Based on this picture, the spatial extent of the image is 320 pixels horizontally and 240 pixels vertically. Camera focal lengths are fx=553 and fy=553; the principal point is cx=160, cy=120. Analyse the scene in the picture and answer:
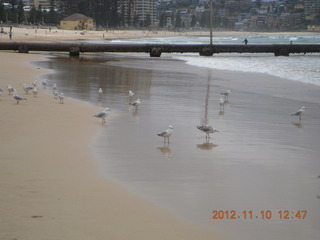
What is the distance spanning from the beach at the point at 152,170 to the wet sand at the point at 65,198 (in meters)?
0.01

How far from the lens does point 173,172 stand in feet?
24.3

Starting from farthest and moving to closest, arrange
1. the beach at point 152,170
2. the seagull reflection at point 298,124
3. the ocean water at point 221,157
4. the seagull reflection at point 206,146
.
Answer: the seagull reflection at point 298,124
the seagull reflection at point 206,146
the ocean water at point 221,157
the beach at point 152,170

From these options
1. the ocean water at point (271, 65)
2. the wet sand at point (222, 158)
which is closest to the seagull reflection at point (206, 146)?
the wet sand at point (222, 158)

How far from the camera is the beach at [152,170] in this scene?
548 cm

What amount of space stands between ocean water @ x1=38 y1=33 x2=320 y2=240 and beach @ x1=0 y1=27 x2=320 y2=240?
0.06ft

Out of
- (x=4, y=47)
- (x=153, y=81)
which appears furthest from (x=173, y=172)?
(x=4, y=47)

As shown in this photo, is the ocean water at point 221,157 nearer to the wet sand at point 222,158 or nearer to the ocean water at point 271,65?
the wet sand at point 222,158

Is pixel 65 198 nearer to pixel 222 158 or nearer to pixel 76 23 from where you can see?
pixel 222 158

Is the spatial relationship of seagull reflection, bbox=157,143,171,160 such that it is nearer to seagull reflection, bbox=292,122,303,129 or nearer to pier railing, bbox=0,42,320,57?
seagull reflection, bbox=292,122,303,129

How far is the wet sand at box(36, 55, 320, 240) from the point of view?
19.5 feet

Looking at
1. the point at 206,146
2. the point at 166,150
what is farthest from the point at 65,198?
the point at 206,146

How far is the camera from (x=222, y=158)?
327 inches

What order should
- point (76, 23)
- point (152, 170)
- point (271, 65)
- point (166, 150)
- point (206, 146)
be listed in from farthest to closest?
point (76, 23) < point (271, 65) < point (206, 146) < point (166, 150) < point (152, 170)
